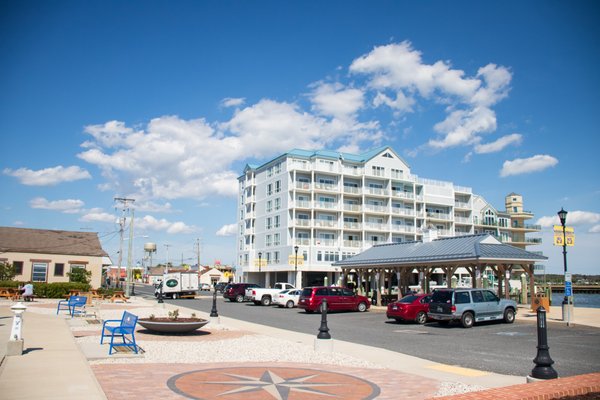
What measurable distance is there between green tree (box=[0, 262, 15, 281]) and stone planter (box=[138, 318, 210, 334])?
35475 mm

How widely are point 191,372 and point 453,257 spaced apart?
76.0ft

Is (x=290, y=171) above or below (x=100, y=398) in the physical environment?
above

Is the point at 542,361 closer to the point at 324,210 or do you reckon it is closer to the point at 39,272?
the point at 39,272

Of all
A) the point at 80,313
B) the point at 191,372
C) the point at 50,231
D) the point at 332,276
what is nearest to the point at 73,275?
the point at 50,231

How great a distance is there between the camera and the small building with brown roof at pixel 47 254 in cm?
5031

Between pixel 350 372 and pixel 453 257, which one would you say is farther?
pixel 453 257

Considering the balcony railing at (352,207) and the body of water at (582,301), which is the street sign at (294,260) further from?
the body of water at (582,301)

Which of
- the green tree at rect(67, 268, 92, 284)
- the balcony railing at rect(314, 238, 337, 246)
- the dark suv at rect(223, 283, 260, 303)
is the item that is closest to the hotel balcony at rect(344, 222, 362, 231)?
the balcony railing at rect(314, 238, 337, 246)

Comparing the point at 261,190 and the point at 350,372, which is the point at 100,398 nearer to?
the point at 350,372

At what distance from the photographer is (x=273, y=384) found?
9594 millimetres

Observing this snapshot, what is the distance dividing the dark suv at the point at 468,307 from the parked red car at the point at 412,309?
92 cm

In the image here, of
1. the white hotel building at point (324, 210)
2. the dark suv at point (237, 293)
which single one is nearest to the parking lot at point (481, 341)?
the dark suv at point (237, 293)

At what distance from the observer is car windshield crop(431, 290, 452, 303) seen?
76.6 feet

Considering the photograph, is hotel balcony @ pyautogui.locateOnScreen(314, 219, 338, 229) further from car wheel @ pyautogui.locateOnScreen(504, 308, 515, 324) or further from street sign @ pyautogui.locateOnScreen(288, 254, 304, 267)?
car wheel @ pyautogui.locateOnScreen(504, 308, 515, 324)
